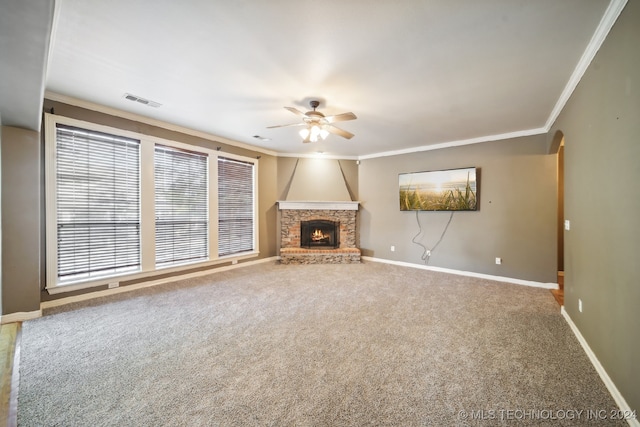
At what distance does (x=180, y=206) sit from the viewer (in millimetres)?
4496

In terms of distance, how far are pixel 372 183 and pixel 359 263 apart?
2036 mm

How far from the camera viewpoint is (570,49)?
2.14m

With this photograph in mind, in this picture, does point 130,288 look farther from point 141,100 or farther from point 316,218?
point 316,218

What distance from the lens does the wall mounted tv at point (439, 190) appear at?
4785 mm

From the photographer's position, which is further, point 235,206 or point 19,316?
point 235,206

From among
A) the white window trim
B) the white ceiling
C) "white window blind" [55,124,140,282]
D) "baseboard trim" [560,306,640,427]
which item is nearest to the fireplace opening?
the white window trim

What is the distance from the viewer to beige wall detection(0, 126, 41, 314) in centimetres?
276

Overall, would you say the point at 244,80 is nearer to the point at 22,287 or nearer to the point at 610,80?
the point at 610,80

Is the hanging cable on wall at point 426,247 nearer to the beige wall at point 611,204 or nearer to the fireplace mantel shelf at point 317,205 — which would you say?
the fireplace mantel shelf at point 317,205

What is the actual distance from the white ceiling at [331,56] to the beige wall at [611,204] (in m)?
0.32

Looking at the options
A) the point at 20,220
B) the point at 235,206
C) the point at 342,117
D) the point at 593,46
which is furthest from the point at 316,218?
the point at 593,46

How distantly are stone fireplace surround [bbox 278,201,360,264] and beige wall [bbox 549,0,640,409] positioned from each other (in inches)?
159

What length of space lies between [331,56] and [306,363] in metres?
2.71

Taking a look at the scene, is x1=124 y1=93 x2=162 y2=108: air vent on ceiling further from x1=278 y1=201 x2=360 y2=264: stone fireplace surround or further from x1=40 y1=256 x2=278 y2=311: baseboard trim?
x1=278 y1=201 x2=360 y2=264: stone fireplace surround
